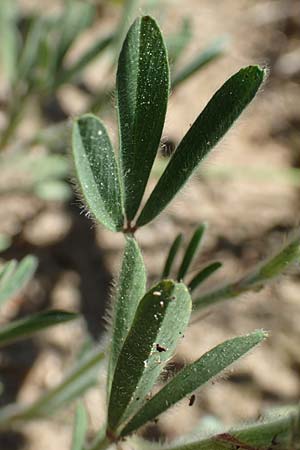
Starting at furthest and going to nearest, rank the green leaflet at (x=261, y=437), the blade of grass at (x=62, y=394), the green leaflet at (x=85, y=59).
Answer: the green leaflet at (x=85, y=59), the blade of grass at (x=62, y=394), the green leaflet at (x=261, y=437)

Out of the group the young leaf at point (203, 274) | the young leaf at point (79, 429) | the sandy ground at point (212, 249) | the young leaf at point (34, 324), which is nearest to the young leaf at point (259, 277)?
the young leaf at point (203, 274)

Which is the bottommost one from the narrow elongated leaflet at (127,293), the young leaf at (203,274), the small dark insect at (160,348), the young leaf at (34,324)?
the young leaf at (34,324)

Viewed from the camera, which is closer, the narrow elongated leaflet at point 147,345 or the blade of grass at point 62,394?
the narrow elongated leaflet at point 147,345

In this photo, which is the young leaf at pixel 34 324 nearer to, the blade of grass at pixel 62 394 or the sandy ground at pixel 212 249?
the blade of grass at pixel 62 394

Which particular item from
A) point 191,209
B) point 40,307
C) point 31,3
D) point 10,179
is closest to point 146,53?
point 40,307

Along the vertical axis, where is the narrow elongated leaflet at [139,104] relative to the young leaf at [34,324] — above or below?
above

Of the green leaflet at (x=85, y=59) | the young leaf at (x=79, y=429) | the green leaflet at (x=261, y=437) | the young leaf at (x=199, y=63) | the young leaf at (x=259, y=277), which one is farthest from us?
the green leaflet at (x=85, y=59)
